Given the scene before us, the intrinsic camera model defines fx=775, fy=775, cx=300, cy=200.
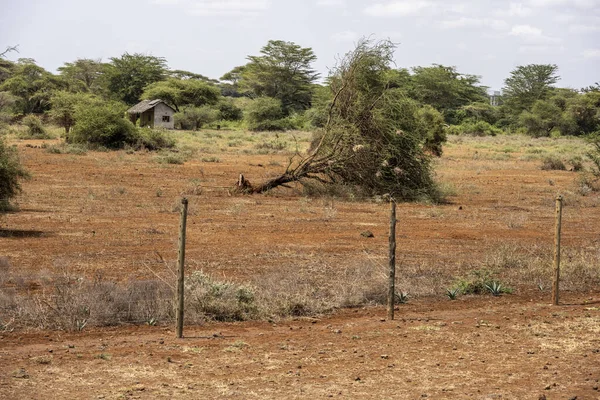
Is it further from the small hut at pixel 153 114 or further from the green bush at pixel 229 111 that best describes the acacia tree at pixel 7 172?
the green bush at pixel 229 111

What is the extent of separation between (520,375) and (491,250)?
709 cm

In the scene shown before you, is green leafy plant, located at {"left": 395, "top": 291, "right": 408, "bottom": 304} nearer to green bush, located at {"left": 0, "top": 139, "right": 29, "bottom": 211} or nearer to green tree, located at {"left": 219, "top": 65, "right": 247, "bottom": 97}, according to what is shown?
green bush, located at {"left": 0, "top": 139, "right": 29, "bottom": 211}

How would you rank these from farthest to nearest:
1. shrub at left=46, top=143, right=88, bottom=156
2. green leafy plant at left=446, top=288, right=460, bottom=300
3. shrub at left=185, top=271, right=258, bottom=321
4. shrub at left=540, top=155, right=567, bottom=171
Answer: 1. shrub at left=540, top=155, right=567, bottom=171
2. shrub at left=46, top=143, right=88, bottom=156
3. green leafy plant at left=446, top=288, right=460, bottom=300
4. shrub at left=185, top=271, right=258, bottom=321

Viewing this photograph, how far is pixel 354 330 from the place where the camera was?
8914 mm

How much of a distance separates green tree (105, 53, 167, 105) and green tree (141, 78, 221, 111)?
4908 mm

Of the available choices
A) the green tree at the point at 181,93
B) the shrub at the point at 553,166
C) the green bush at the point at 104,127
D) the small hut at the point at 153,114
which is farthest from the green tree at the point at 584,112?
the green bush at the point at 104,127

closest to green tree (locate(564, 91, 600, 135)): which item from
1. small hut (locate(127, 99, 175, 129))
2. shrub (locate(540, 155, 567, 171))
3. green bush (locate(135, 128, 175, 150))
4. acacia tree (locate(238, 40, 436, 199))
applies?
shrub (locate(540, 155, 567, 171))

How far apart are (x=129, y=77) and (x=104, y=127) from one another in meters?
37.0

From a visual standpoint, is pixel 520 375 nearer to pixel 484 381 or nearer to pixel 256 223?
pixel 484 381

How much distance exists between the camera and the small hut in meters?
54.6

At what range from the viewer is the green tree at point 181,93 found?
207ft

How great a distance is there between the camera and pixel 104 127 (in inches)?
1446

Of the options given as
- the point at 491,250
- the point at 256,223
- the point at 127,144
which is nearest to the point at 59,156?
the point at 127,144

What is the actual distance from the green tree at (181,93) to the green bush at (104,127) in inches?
986
